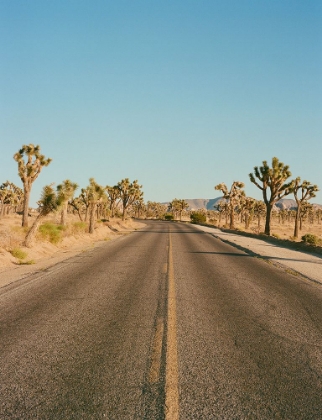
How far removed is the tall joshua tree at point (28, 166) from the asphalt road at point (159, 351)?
920 inches

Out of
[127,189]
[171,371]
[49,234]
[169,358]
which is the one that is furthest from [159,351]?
[127,189]

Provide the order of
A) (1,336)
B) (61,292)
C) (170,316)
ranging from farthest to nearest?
(61,292) → (170,316) → (1,336)

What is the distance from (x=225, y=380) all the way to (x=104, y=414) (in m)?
1.43

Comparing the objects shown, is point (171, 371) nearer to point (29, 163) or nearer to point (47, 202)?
point (47, 202)

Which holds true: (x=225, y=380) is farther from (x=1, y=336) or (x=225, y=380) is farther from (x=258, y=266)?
(x=258, y=266)

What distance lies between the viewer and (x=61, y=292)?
317 inches

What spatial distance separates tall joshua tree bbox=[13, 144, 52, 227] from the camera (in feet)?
98.3

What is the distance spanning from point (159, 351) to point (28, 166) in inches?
1144

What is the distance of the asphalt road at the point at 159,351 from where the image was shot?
325cm

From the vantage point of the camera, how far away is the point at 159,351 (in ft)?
14.8

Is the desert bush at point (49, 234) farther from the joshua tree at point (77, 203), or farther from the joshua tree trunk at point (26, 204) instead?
the joshua tree at point (77, 203)

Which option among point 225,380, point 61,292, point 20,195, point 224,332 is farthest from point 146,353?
point 20,195

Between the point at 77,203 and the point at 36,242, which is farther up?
the point at 77,203

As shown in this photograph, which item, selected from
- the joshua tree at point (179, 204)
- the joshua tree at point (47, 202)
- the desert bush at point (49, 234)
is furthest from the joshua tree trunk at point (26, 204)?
the joshua tree at point (179, 204)
